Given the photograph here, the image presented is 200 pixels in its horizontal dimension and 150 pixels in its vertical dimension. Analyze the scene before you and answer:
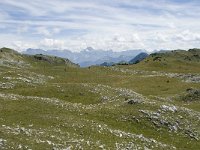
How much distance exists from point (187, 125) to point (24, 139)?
75.0 ft

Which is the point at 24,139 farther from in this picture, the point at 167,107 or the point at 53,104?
the point at 167,107

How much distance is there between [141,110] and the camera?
4703cm

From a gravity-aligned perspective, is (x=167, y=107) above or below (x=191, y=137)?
above

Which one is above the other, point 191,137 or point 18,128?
point 18,128

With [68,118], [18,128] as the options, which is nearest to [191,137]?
[68,118]

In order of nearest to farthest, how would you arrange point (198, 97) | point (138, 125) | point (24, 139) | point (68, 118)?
point (24, 139) < point (68, 118) < point (138, 125) < point (198, 97)

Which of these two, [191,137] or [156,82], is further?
[156,82]

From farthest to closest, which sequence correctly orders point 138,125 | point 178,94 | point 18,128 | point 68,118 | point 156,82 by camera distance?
1. point 156,82
2. point 178,94
3. point 138,125
4. point 68,118
5. point 18,128

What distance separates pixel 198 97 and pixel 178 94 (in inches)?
234

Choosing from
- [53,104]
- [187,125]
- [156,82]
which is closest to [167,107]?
[187,125]

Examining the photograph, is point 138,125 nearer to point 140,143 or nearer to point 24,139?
point 140,143

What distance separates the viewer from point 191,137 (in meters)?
43.6

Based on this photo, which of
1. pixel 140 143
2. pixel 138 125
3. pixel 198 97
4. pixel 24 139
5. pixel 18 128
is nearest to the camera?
pixel 24 139

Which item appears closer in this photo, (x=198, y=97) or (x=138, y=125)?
(x=138, y=125)
